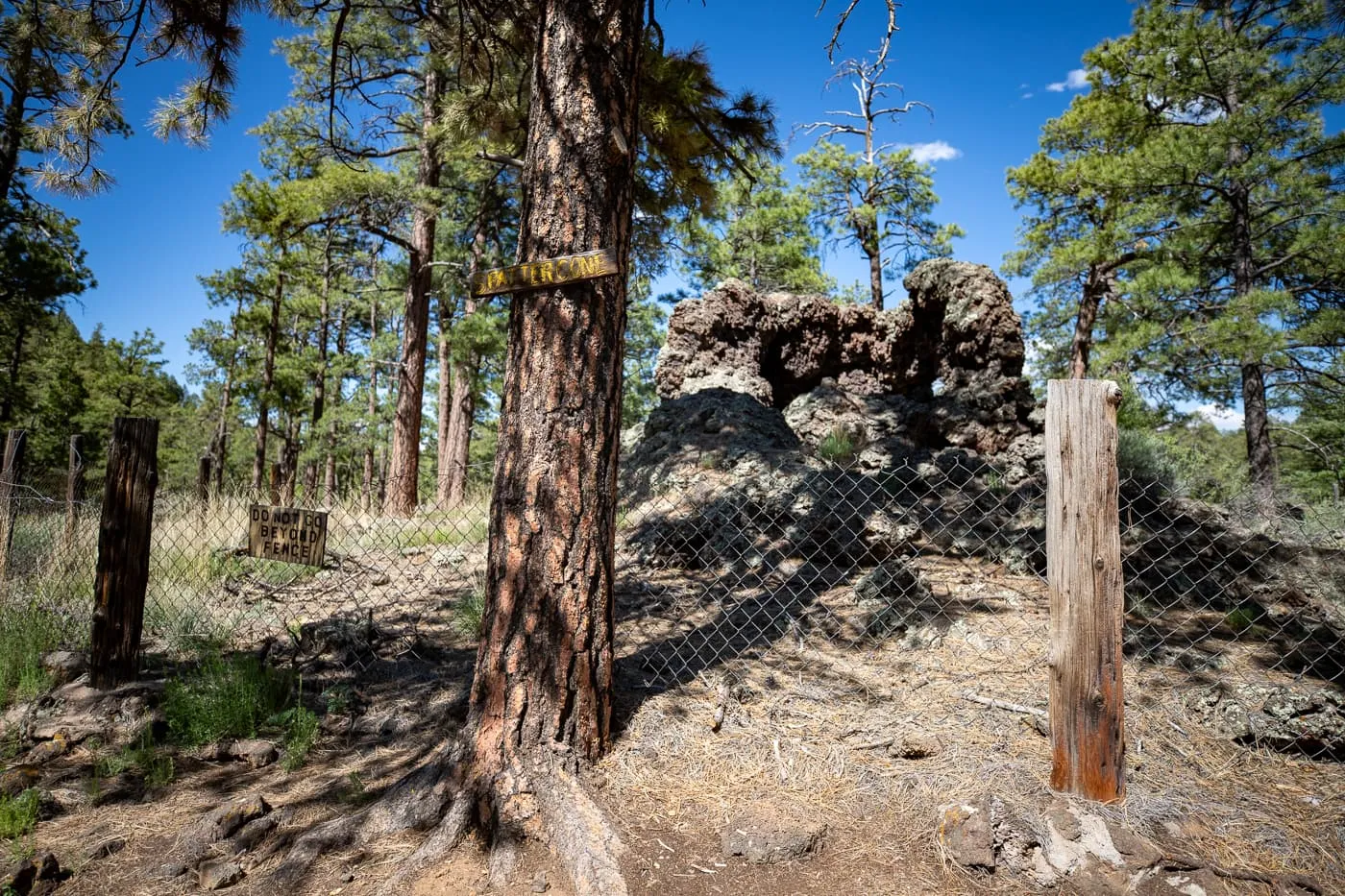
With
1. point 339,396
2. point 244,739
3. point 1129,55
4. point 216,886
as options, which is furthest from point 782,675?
point 339,396

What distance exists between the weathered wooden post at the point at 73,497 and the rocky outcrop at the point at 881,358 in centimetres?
613

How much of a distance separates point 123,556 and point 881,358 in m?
8.61

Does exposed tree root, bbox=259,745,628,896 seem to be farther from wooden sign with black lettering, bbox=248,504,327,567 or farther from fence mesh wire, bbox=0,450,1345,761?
wooden sign with black lettering, bbox=248,504,327,567

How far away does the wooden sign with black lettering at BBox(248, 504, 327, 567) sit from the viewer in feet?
13.1

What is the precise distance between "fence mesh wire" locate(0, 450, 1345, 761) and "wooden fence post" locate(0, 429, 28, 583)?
0.57 ft

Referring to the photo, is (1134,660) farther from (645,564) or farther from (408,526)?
(408,526)

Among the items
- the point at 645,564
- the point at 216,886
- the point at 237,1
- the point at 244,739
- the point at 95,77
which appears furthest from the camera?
the point at 645,564

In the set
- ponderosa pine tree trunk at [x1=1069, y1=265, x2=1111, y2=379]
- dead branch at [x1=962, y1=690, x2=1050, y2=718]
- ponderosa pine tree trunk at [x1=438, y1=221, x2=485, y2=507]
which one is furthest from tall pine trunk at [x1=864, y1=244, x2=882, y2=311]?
dead branch at [x1=962, y1=690, x2=1050, y2=718]

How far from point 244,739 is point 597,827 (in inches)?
84.0

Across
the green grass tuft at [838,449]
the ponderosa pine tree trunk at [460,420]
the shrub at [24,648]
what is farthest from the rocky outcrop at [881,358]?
the shrub at [24,648]

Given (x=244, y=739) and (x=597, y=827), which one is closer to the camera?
(x=597, y=827)

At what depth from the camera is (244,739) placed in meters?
3.23

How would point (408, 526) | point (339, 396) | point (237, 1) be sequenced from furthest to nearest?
1. point (339, 396)
2. point (408, 526)
3. point (237, 1)

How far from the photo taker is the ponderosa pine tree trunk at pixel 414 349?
404 inches
